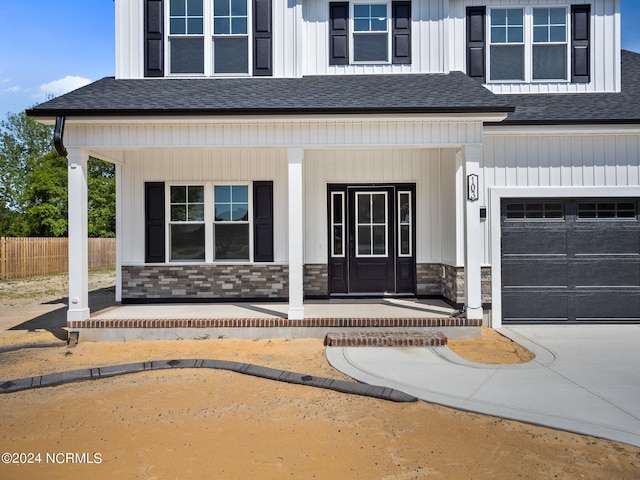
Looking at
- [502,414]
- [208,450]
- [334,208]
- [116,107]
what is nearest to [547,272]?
[334,208]

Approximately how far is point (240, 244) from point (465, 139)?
4.65 m

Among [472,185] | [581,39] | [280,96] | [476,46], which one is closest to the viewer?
[472,185]

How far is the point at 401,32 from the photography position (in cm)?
951

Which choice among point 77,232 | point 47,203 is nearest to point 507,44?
point 77,232

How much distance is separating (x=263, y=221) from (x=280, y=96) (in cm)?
258

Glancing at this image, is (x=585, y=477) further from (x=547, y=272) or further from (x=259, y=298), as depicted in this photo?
(x=259, y=298)

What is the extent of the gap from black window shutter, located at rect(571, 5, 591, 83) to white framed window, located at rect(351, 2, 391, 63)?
3424 mm

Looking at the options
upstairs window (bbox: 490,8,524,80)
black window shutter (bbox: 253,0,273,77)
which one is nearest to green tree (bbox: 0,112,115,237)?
black window shutter (bbox: 253,0,273,77)

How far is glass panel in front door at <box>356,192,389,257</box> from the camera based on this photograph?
10.0 meters

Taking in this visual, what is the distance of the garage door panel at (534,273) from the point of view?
8.50m

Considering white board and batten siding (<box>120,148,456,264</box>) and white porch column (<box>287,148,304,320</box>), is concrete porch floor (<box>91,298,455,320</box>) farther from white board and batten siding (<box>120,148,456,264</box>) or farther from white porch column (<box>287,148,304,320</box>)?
white board and batten siding (<box>120,148,456,264</box>)

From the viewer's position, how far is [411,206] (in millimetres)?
9875

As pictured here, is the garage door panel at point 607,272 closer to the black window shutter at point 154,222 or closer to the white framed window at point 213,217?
the white framed window at point 213,217

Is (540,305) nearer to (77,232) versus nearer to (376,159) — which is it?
(376,159)
